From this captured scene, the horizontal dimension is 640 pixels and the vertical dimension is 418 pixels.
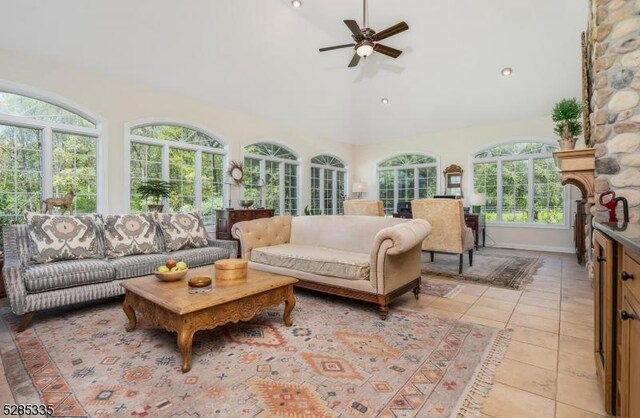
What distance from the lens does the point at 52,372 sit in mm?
1950

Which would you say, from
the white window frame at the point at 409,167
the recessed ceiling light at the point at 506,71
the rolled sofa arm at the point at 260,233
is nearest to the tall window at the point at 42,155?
the rolled sofa arm at the point at 260,233

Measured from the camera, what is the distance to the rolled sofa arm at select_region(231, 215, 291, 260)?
153 inches

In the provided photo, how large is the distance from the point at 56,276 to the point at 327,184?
650 centimetres

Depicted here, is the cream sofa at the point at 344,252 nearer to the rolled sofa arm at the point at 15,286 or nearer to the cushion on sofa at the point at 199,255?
the cushion on sofa at the point at 199,255

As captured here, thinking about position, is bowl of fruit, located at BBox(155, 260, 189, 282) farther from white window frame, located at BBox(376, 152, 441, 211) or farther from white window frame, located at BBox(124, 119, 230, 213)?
white window frame, located at BBox(376, 152, 441, 211)

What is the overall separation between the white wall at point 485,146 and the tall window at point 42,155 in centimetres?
664

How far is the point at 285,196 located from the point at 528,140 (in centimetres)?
543

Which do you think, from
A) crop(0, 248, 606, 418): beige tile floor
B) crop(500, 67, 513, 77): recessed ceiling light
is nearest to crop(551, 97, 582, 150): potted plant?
crop(0, 248, 606, 418): beige tile floor

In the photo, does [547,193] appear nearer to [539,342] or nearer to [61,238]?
[539,342]

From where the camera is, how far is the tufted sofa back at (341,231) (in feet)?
12.0

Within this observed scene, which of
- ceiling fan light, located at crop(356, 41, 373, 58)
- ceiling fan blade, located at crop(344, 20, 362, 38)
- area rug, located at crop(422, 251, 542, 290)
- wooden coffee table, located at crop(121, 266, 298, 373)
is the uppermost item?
ceiling fan blade, located at crop(344, 20, 362, 38)

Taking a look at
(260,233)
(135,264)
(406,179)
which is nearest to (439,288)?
(260,233)

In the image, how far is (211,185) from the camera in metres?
5.89

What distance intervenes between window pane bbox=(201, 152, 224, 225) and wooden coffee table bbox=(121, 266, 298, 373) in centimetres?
333
